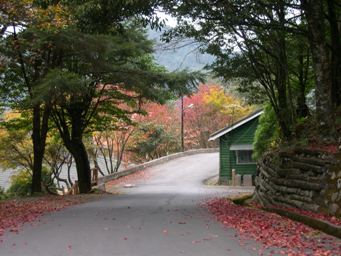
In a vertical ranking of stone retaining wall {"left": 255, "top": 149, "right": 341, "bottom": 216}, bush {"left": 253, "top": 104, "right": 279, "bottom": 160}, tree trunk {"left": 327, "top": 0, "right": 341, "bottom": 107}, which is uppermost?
tree trunk {"left": 327, "top": 0, "right": 341, "bottom": 107}

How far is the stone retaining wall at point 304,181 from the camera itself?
11102mm

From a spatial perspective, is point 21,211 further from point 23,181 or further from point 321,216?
point 23,181

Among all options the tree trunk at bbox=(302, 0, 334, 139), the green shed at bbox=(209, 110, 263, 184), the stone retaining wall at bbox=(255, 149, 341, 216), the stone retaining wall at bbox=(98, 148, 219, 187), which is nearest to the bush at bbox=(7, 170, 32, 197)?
the stone retaining wall at bbox=(98, 148, 219, 187)

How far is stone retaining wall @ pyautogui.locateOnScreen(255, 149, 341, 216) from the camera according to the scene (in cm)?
1110

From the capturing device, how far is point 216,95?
183 feet

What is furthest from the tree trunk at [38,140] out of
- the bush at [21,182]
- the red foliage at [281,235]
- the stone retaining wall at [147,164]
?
the bush at [21,182]

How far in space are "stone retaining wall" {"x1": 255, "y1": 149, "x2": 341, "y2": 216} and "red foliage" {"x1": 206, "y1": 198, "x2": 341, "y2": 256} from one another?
2.83 ft

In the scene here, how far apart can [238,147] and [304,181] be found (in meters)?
28.7

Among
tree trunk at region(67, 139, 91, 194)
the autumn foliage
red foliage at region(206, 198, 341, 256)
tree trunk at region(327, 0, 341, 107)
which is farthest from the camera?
the autumn foliage

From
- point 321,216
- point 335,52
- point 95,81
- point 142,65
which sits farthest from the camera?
point 142,65

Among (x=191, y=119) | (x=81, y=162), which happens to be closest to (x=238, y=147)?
(x=191, y=119)

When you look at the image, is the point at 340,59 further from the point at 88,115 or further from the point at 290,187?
the point at 88,115

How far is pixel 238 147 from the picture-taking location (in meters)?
41.1

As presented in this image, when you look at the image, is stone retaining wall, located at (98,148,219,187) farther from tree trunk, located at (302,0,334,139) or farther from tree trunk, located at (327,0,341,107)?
tree trunk, located at (302,0,334,139)
